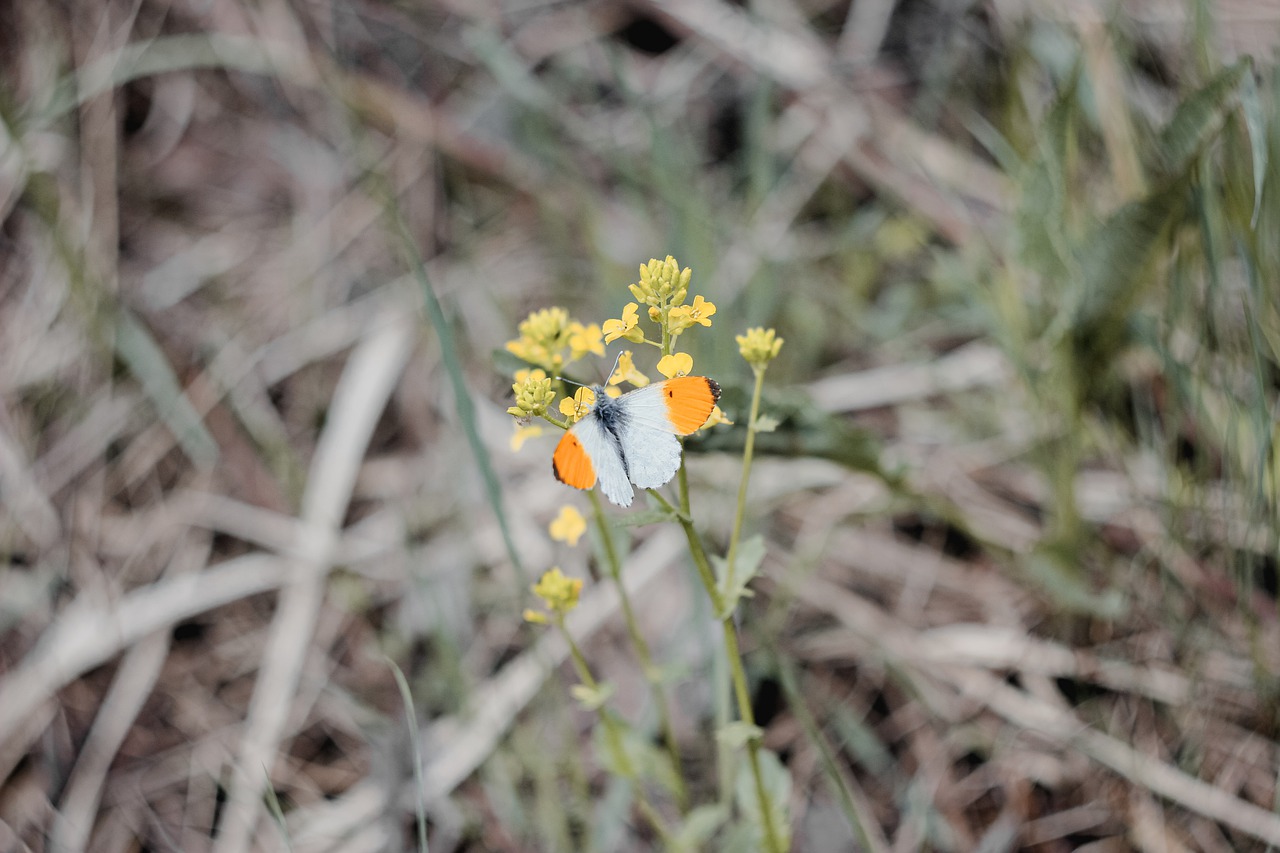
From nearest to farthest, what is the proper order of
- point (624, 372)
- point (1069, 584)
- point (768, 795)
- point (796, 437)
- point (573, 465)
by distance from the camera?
point (573, 465), point (624, 372), point (768, 795), point (796, 437), point (1069, 584)

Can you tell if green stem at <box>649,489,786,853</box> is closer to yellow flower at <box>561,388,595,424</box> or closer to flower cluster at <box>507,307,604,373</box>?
yellow flower at <box>561,388,595,424</box>

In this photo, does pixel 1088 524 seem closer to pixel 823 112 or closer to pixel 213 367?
pixel 823 112

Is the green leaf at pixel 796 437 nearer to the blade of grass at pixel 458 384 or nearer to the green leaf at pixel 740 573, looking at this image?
the green leaf at pixel 740 573

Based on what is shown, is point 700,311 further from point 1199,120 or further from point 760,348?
point 1199,120

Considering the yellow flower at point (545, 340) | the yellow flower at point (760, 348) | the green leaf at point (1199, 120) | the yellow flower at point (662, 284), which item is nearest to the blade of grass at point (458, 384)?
the yellow flower at point (545, 340)

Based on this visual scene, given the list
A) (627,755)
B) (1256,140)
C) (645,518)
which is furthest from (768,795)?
(1256,140)

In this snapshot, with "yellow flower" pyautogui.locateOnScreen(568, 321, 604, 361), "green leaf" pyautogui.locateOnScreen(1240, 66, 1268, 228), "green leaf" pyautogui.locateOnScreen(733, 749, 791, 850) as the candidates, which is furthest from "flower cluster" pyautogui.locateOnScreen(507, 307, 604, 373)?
"green leaf" pyautogui.locateOnScreen(1240, 66, 1268, 228)
